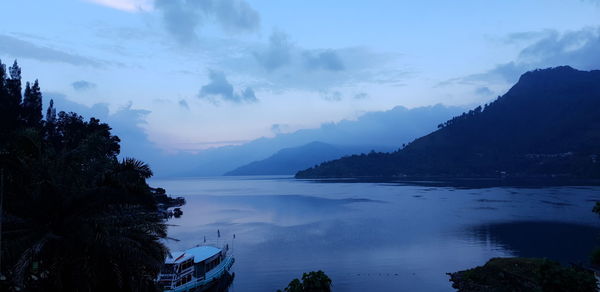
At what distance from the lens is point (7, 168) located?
14539 mm

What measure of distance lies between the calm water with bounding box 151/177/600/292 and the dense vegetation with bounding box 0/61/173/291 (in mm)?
26702

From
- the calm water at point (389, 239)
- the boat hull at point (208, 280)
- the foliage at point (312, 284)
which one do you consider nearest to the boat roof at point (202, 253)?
the boat hull at point (208, 280)

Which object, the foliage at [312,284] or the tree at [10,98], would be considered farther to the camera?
the tree at [10,98]

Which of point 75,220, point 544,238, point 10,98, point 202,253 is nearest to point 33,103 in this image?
point 10,98

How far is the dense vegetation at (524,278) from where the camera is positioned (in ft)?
84.0

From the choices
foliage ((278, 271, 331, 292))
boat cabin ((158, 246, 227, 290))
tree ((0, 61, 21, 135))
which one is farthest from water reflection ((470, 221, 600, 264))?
tree ((0, 61, 21, 135))

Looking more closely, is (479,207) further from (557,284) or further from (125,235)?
(125,235)

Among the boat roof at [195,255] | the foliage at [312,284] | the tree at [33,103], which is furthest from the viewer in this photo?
the tree at [33,103]

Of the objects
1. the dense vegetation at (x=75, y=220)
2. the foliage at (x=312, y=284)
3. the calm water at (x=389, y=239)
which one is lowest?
the calm water at (x=389, y=239)

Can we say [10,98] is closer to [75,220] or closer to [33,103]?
[33,103]

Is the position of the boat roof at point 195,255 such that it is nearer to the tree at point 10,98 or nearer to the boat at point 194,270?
the boat at point 194,270

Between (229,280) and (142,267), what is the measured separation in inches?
1147

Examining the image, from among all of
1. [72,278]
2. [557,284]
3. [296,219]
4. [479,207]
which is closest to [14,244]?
[72,278]

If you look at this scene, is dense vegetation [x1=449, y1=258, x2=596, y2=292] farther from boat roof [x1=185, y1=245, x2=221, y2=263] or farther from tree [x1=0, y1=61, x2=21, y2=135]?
tree [x1=0, y1=61, x2=21, y2=135]
